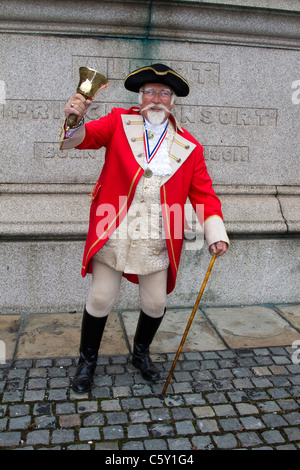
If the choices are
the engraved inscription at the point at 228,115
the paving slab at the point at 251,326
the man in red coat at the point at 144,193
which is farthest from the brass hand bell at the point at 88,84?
the paving slab at the point at 251,326

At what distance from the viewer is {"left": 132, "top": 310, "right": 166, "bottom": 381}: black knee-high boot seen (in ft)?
10.2

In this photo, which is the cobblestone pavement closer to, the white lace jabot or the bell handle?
the white lace jabot

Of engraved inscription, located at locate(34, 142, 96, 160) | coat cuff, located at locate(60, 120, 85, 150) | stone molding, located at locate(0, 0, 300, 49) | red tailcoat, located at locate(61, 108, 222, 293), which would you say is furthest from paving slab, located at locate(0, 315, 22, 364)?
stone molding, located at locate(0, 0, 300, 49)

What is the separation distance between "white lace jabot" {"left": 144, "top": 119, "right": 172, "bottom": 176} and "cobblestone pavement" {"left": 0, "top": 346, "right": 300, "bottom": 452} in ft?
4.39

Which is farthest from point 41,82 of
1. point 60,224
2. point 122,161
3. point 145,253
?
point 145,253

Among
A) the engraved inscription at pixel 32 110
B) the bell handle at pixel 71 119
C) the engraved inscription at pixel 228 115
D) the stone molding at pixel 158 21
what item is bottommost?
the bell handle at pixel 71 119

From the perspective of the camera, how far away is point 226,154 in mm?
4359

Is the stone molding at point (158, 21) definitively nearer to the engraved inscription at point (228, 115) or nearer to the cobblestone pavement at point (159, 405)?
the engraved inscription at point (228, 115)

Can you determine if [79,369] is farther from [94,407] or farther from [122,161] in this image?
[122,161]

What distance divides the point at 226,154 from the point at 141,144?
1.75 meters

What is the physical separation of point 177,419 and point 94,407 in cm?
48

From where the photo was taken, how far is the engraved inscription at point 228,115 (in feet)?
13.9

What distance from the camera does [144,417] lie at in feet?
8.91

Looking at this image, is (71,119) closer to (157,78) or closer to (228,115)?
(157,78)
